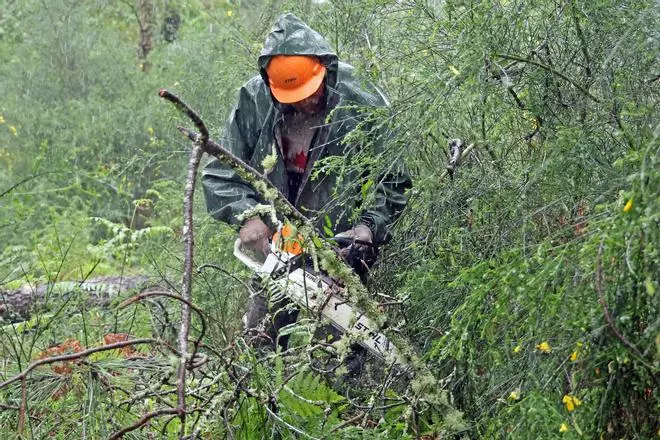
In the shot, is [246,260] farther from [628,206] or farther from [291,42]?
[628,206]

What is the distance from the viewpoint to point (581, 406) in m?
3.37

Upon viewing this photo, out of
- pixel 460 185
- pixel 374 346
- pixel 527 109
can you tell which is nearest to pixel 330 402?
pixel 374 346

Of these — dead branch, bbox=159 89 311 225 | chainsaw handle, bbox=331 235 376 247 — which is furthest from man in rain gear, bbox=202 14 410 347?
dead branch, bbox=159 89 311 225

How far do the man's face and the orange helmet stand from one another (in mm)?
51

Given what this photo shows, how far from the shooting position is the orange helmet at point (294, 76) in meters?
6.35

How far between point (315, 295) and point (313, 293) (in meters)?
0.39

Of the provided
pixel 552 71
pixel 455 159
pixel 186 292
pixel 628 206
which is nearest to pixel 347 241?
pixel 455 159

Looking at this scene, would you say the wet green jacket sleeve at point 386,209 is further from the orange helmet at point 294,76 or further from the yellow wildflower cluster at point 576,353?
the yellow wildflower cluster at point 576,353

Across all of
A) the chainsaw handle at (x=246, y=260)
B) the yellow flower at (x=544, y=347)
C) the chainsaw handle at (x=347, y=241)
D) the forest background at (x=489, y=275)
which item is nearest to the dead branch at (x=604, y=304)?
the forest background at (x=489, y=275)

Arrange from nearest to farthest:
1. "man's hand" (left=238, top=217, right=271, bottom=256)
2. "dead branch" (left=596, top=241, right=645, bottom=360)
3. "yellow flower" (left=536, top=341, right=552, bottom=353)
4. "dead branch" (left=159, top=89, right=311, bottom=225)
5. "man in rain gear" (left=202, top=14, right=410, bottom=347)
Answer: "dead branch" (left=596, top=241, right=645, bottom=360) → "dead branch" (left=159, top=89, right=311, bottom=225) → "yellow flower" (left=536, top=341, right=552, bottom=353) → "man's hand" (left=238, top=217, right=271, bottom=256) → "man in rain gear" (left=202, top=14, right=410, bottom=347)

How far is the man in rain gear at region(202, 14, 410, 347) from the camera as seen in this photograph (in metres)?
6.34

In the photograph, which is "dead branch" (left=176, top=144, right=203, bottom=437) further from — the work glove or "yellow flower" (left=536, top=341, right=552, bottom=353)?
the work glove

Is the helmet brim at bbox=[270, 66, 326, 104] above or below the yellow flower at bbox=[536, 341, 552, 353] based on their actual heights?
below

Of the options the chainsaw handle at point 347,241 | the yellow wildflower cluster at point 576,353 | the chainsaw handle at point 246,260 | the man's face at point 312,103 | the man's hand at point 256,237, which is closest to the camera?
the yellow wildflower cluster at point 576,353
